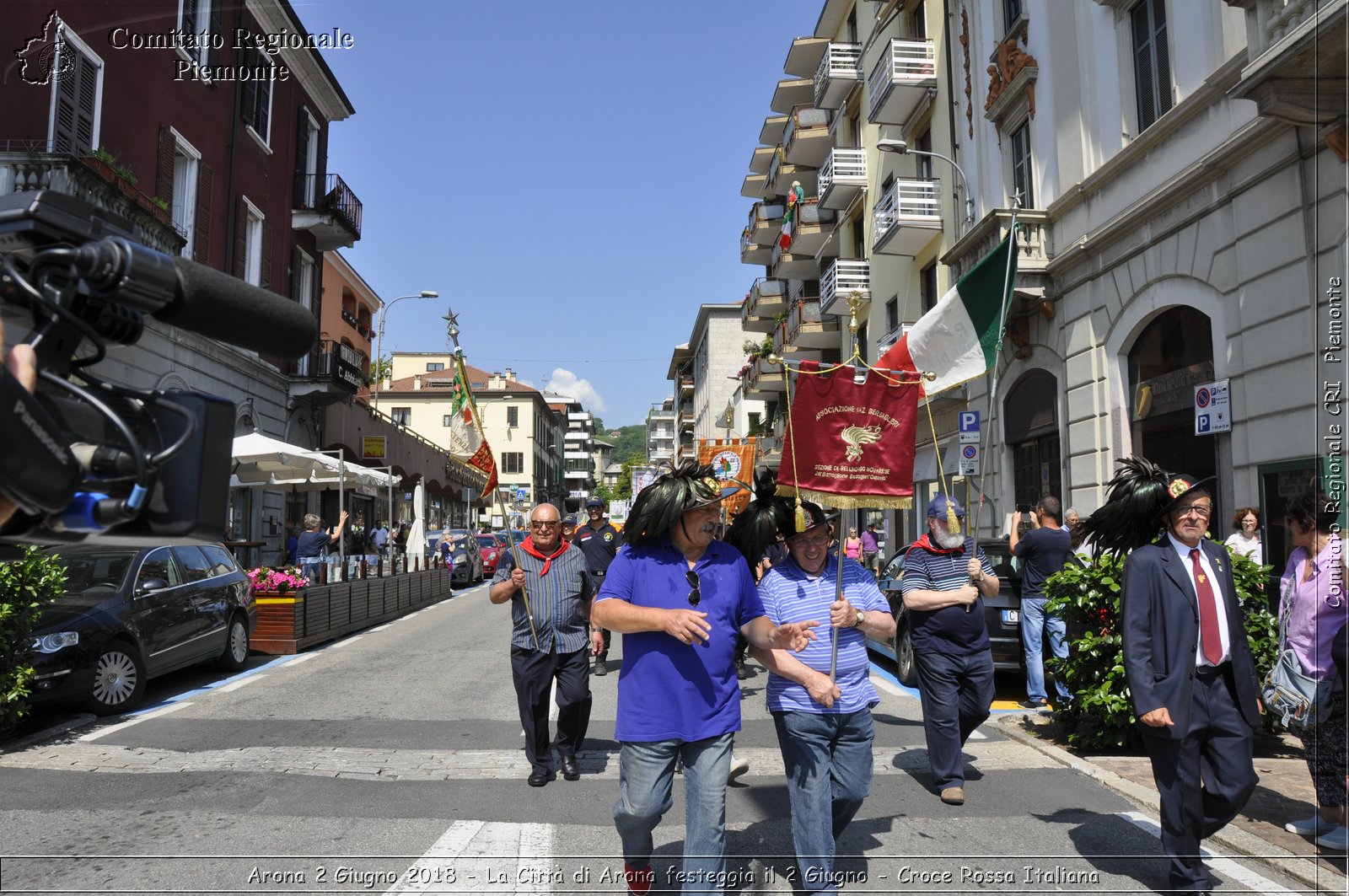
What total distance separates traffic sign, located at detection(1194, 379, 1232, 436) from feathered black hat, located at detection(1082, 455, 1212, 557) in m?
6.95

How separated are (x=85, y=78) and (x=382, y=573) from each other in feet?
33.4

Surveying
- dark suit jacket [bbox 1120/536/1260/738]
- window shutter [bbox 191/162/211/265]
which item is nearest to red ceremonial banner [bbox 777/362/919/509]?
dark suit jacket [bbox 1120/536/1260/738]

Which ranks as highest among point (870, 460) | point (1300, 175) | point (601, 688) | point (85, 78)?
point (85, 78)

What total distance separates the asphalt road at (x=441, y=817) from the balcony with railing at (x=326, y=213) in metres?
21.2

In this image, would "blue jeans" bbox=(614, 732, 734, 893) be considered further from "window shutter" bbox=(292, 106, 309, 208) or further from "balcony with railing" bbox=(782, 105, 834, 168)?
"balcony with railing" bbox=(782, 105, 834, 168)

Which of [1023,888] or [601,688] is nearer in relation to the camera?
[1023,888]

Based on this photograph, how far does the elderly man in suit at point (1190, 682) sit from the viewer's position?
447cm

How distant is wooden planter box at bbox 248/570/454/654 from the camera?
13352mm

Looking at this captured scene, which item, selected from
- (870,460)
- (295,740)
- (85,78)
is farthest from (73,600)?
(85,78)

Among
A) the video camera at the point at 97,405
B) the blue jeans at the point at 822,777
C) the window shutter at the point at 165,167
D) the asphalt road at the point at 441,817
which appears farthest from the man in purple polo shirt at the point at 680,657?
the window shutter at the point at 165,167

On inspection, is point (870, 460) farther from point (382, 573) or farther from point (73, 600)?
point (382, 573)

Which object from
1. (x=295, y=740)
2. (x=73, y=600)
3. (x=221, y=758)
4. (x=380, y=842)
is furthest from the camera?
(x=73, y=600)

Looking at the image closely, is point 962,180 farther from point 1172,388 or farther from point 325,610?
point 325,610

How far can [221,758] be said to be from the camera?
727 cm
